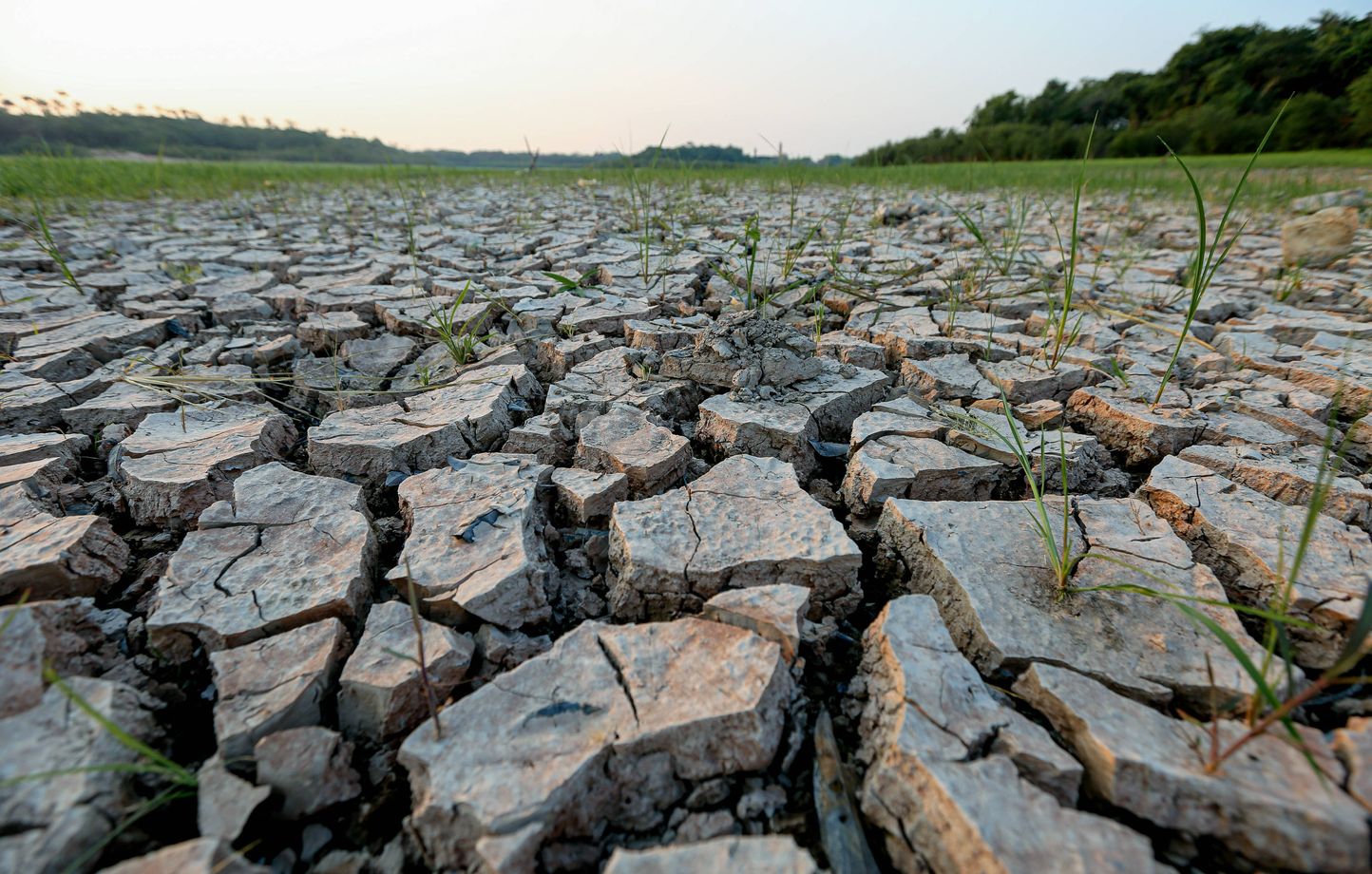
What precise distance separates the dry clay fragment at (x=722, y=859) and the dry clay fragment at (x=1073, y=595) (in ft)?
1.59

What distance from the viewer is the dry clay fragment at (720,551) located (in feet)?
3.56

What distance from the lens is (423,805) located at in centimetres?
73

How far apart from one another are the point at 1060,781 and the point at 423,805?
0.82 m

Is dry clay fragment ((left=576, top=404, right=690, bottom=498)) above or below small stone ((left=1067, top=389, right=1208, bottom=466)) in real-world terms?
below

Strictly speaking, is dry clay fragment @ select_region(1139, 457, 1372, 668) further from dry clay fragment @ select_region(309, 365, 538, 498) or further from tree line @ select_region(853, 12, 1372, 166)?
tree line @ select_region(853, 12, 1372, 166)

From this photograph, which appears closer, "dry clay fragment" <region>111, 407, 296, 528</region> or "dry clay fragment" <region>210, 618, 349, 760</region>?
"dry clay fragment" <region>210, 618, 349, 760</region>

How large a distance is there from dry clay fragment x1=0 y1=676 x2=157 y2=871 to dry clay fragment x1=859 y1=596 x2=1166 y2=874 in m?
0.95

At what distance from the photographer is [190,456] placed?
1416mm

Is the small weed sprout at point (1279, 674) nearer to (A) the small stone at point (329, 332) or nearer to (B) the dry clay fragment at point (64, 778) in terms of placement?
(B) the dry clay fragment at point (64, 778)

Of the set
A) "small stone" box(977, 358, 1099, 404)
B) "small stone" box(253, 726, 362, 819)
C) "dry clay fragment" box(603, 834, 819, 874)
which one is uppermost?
"small stone" box(977, 358, 1099, 404)

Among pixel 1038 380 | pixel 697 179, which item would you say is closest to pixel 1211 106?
pixel 697 179

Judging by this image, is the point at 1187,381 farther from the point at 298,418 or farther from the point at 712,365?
the point at 298,418

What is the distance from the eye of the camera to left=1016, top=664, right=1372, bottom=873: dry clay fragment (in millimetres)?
635

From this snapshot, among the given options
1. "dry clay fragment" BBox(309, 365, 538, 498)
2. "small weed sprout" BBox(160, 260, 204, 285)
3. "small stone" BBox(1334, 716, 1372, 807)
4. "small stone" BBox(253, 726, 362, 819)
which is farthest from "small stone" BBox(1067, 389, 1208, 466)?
"small weed sprout" BBox(160, 260, 204, 285)
